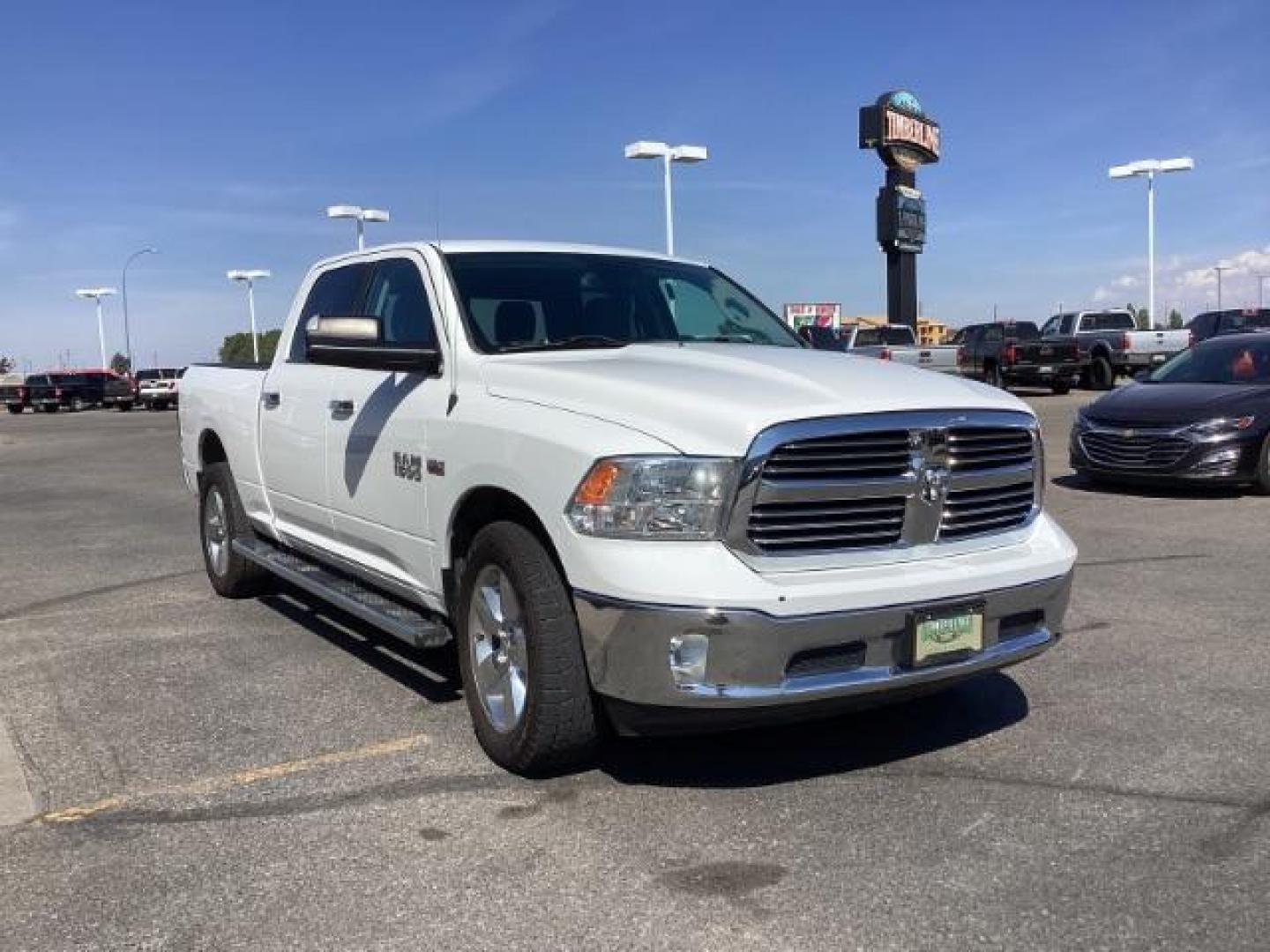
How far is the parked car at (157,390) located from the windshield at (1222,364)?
4229 cm

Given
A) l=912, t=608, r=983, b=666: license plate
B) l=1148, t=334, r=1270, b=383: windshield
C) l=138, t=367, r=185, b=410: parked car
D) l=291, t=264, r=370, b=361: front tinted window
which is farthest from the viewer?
l=138, t=367, r=185, b=410: parked car

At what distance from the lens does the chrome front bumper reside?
3.60 m

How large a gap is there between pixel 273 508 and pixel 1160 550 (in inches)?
238

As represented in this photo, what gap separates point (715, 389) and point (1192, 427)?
8.51 m

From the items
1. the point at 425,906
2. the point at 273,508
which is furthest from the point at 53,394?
the point at 425,906

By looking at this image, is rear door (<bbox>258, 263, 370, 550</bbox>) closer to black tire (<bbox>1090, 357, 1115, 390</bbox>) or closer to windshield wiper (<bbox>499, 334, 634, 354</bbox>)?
windshield wiper (<bbox>499, 334, 634, 354</bbox>)

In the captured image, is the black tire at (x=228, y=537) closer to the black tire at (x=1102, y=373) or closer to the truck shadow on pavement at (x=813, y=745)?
the truck shadow on pavement at (x=813, y=745)

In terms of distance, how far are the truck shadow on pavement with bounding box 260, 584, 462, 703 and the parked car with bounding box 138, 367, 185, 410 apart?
143 feet

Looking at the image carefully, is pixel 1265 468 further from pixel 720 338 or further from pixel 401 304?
pixel 401 304

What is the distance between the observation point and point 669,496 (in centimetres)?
370

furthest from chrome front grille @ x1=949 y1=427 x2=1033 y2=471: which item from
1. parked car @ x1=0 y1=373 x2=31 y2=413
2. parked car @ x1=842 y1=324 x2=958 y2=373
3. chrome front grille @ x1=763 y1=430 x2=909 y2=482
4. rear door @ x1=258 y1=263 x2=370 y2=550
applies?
parked car @ x1=0 y1=373 x2=31 y2=413

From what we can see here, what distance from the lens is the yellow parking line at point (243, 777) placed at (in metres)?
4.02

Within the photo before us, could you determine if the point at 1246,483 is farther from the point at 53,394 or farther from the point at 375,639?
the point at 53,394

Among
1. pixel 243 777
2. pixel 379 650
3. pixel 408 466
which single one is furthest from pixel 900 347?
pixel 243 777
